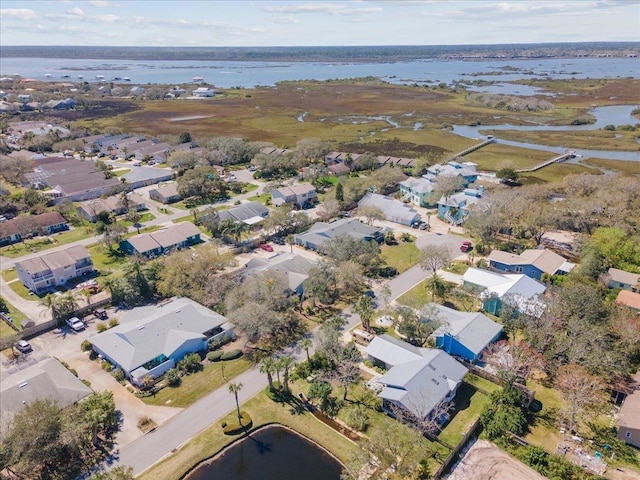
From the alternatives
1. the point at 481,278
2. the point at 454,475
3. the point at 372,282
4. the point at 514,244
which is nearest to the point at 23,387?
the point at 454,475

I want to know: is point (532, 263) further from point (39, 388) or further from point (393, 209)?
point (39, 388)

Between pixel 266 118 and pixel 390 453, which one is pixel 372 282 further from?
pixel 266 118

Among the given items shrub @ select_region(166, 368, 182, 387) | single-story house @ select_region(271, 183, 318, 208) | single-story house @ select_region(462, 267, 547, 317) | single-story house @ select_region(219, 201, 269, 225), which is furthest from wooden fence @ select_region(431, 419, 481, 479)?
single-story house @ select_region(271, 183, 318, 208)

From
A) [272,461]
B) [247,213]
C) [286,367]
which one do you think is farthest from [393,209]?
[272,461]

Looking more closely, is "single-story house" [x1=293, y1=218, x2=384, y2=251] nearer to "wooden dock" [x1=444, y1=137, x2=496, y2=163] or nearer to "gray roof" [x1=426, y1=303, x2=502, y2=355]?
"gray roof" [x1=426, y1=303, x2=502, y2=355]

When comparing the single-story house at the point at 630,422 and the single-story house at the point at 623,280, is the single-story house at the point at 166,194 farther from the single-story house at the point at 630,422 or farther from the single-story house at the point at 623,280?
the single-story house at the point at 630,422

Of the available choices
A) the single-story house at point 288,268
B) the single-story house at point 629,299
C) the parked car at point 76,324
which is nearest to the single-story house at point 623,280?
the single-story house at point 629,299

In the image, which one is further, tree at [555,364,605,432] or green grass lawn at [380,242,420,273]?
green grass lawn at [380,242,420,273]

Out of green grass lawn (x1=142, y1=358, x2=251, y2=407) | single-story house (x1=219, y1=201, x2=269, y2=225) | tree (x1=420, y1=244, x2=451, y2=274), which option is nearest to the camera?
green grass lawn (x1=142, y1=358, x2=251, y2=407)
